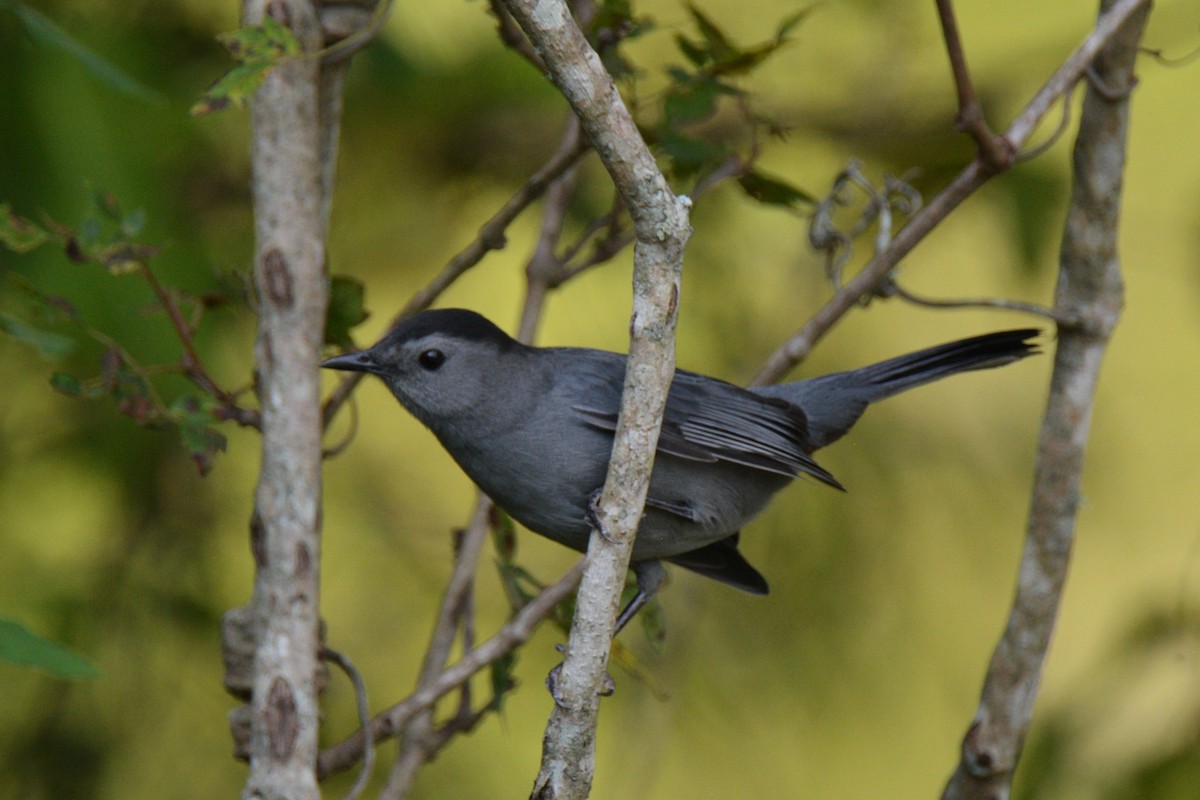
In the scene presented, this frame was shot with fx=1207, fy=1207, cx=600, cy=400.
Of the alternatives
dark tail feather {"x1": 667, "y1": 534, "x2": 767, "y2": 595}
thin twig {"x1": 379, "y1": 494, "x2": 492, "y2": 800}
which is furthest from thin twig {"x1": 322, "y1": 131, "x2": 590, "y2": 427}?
dark tail feather {"x1": 667, "y1": 534, "x2": 767, "y2": 595}

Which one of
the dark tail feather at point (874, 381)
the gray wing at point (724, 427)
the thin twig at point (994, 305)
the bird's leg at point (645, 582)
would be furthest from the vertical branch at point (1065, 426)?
the bird's leg at point (645, 582)

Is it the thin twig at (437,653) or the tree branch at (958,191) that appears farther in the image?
the thin twig at (437,653)

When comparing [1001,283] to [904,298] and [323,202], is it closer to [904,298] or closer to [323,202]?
[904,298]

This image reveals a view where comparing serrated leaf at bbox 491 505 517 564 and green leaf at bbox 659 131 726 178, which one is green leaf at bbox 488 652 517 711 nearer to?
serrated leaf at bbox 491 505 517 564

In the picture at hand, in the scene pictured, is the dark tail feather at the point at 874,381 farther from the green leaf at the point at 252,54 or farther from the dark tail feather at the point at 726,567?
the green leaf at the point at 252,54

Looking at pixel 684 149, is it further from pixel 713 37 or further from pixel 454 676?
pixel 454 676

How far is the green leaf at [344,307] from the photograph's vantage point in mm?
2775

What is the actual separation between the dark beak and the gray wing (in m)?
0.51

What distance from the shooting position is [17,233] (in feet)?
8.00

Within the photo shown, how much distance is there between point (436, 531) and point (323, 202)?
6.17 feet

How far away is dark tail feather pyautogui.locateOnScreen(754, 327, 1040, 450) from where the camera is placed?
3.30 metres

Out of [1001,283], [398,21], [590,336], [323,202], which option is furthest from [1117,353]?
[323,202]

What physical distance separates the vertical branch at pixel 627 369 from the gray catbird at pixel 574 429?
2.08ft

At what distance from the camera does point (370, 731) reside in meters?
2.72
